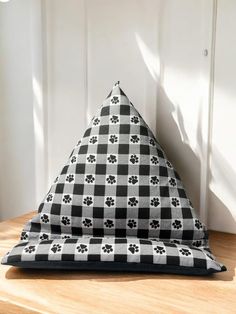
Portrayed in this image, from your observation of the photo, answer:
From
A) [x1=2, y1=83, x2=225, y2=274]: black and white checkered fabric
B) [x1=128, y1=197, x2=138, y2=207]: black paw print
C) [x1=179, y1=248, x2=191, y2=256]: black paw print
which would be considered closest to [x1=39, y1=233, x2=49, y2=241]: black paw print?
[x1=2, y1=83, x2=225, y2=274]: black and white checkered fabric

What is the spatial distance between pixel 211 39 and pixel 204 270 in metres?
0.58

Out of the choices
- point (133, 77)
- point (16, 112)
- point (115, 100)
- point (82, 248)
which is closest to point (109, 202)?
point (82, 248)

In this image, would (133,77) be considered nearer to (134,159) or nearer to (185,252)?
(134,159)

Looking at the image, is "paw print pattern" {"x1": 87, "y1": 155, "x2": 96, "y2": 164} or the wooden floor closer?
the wooden floor

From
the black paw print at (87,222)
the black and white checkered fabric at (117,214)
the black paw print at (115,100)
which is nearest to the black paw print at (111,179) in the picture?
the black and white checkered fabric at (117,214)

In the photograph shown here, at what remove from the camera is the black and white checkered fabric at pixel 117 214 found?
763mm

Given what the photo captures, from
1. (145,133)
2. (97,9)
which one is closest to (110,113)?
(145,133)

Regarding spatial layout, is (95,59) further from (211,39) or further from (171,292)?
(171,292)

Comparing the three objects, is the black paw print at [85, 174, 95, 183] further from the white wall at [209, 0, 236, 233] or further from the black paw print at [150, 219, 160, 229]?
the white wall at [209, 0, 236, 233]

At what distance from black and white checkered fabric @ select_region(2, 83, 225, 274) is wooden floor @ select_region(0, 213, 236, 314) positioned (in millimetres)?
24

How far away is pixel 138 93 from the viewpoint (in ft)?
3.66

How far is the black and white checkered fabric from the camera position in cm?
76

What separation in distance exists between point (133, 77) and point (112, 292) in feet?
2.09

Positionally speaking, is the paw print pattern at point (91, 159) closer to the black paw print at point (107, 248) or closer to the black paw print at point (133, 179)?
the black paw print at point (133, 179)
